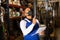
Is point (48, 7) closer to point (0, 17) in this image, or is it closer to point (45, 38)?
point (45, 38)

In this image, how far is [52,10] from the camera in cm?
376

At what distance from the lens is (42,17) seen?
3.55 m

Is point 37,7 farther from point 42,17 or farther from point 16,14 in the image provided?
point 16,14

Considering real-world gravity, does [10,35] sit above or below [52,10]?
below

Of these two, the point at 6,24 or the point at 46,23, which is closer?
the point at 6,24

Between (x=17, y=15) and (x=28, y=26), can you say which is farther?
(x=17, y=15)

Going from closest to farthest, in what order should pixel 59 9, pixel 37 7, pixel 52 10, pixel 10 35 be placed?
pixel 10 35 < pixel 37 7 < pixel 52 10 < pixel 59 9

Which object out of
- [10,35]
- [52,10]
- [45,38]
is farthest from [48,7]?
[10,35]

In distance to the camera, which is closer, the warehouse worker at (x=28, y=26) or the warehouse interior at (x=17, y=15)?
the warehouse worker at (x=28, y=26)

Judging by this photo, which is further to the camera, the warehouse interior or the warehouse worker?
the warehouse interior

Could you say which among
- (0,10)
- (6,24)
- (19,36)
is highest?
(0,10)

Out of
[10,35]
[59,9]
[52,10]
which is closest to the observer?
[10,35]

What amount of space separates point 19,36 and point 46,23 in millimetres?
873

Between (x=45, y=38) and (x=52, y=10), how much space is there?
606mm
